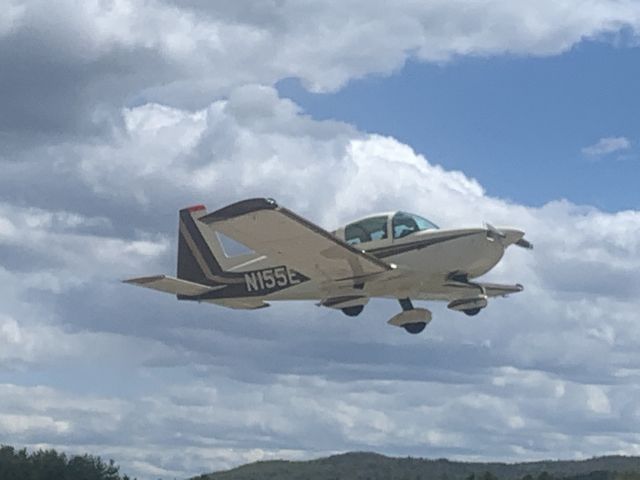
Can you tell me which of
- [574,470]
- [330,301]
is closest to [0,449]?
[330,301]

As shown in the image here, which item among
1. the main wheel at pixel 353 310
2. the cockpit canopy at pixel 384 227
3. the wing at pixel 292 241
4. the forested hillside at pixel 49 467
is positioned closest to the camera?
the wing at pixel 292 241

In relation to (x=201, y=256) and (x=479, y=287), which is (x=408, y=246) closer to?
(x=479, y=287)

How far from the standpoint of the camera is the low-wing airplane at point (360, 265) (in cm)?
3991

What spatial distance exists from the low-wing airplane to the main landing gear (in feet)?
0.10

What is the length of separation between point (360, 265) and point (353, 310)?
2.38m

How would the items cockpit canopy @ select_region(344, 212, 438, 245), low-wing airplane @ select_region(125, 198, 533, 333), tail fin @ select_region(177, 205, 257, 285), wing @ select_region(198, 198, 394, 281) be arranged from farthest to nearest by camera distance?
tail fin @ select_region(177, 205, 257, 285)
cockpit canopy @ select_region(344, 212, 438, 245)
low-wing airplane @ select_region(125, 198, 533, 333)
wing @ select_region(198, 198, 394, 281)

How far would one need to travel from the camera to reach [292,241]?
40156 mm

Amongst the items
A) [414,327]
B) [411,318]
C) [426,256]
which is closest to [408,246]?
[426,256]

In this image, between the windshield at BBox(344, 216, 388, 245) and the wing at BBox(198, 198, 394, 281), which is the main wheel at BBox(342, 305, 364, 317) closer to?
the wing at BBox(198, 198, 394, 281)

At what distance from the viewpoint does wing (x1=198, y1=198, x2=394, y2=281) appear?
36938 mm

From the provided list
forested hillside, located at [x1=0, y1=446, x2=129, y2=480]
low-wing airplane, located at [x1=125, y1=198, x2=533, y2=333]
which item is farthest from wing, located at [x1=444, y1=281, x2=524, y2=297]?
forested hillside, located at [x1=0, y1=446, x2=129, y2=480]

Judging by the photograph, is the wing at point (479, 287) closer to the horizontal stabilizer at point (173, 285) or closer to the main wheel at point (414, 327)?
the main wheel at point (414, 327)

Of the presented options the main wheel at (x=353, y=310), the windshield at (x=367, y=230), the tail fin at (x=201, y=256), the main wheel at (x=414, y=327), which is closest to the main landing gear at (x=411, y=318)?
the main wheel at (x=414, y=327)

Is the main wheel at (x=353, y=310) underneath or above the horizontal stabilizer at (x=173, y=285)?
underneath
